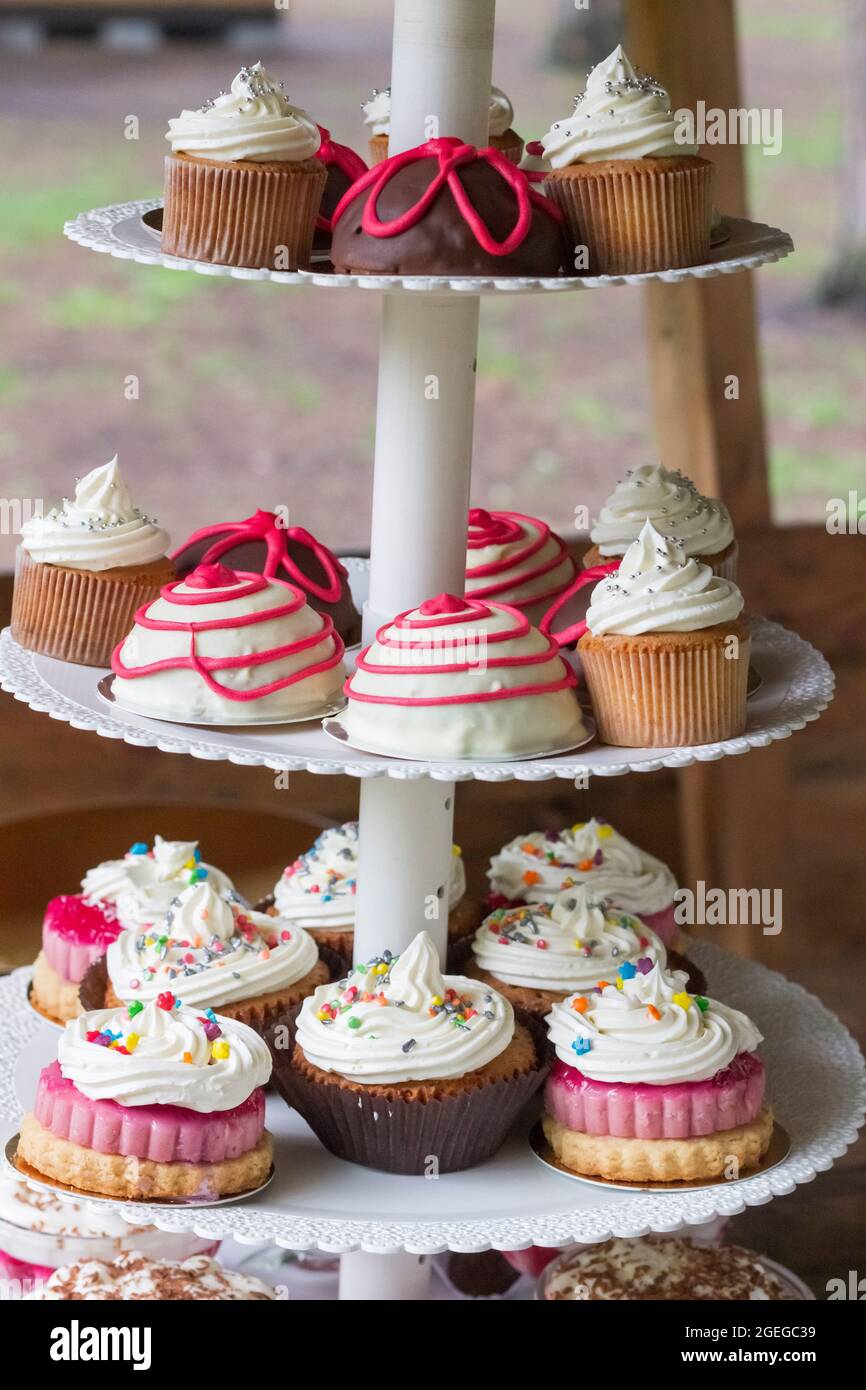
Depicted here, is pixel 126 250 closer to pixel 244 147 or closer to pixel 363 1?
pixel 244 147

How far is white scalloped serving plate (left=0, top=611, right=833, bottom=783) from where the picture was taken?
6.15 feet

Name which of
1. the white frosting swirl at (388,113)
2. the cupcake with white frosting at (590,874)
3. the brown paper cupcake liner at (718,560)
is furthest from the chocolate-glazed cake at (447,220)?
the cupcake with white frosting at (590,874)

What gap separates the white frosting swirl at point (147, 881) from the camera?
8.44 ft

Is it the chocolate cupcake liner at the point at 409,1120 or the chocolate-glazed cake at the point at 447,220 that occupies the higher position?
the chocolate-glazed cake at the point at 447,220

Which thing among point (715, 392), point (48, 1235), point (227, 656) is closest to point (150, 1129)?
point (48, 1235)

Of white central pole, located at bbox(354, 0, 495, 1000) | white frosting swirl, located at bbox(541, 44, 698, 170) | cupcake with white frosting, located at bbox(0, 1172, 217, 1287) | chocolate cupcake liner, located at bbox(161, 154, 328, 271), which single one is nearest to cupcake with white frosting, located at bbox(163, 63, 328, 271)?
chocolate cupcake liner, located at bbox(161, 154, 328, 271)

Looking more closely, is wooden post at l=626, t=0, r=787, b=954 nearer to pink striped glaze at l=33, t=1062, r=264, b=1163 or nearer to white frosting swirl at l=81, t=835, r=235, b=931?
white frosting swirl at l=81, t=835, r=235, b=931

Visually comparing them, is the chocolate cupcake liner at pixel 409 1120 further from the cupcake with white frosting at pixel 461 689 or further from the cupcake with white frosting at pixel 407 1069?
the cupcake with white frosting at pixel 461 689

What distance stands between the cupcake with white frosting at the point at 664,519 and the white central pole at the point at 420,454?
322 millimetres

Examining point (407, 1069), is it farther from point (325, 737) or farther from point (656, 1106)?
point (325, 737)

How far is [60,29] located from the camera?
6648 mm

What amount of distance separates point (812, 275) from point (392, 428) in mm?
5877

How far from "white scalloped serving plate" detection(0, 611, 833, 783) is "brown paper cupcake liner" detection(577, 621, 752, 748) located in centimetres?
2

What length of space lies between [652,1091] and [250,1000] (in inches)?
21.2
